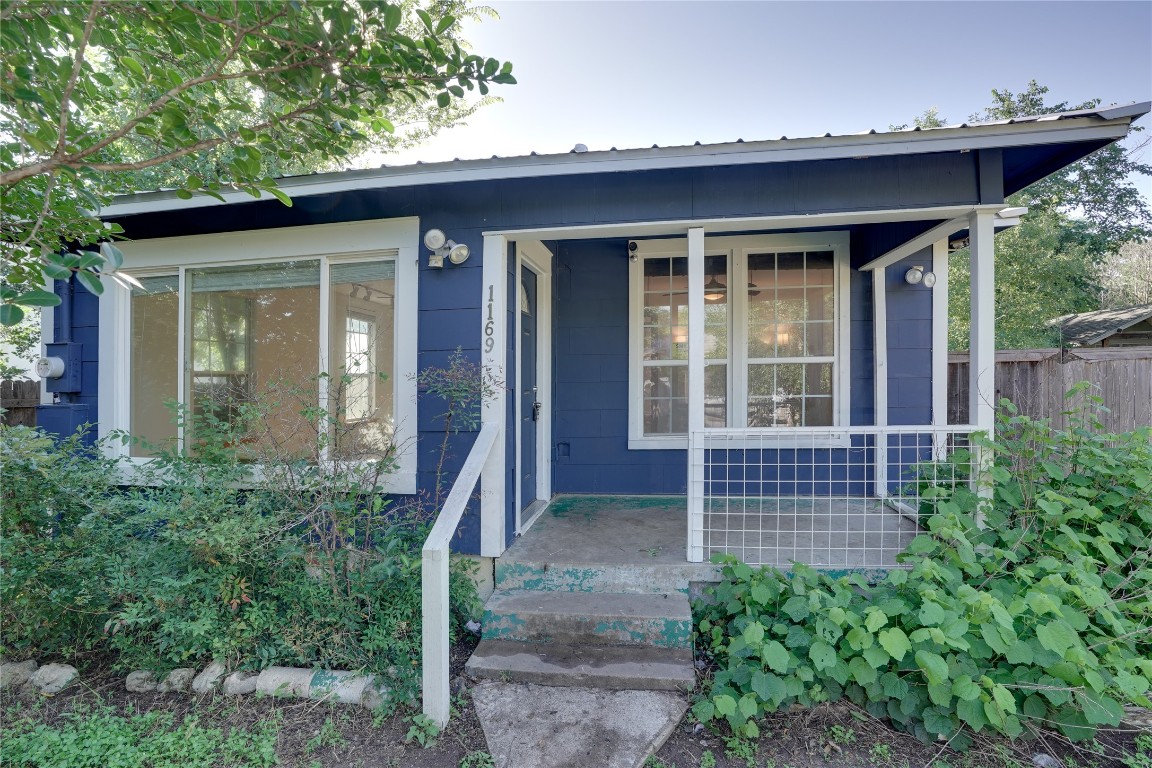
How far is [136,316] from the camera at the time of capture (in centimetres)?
417

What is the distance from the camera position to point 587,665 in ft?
8.44

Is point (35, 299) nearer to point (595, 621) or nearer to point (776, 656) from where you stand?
point (595, 621)

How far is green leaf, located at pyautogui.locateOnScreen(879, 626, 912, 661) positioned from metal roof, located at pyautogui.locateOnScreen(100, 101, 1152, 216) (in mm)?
2309

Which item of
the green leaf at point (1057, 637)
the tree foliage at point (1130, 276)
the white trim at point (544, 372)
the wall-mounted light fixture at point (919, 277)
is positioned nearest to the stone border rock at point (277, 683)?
the white trim at point (544, 372)

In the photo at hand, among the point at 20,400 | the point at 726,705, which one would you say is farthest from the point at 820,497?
the point at 20,400

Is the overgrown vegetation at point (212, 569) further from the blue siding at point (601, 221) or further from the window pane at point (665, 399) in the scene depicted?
the window pane at point (665, 399)

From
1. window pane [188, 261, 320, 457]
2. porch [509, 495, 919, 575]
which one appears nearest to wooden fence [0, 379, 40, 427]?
window pane [188, 261, 320, 457]

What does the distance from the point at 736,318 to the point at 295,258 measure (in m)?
3.44

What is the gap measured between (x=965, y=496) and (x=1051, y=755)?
1107 millimetres

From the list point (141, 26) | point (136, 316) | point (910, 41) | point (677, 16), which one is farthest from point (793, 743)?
point (910, 41)

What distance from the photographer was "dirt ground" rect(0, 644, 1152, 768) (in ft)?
6.93

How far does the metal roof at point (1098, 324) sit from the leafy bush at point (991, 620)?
9.22 meters

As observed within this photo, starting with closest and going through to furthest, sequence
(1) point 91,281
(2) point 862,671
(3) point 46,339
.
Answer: (1) point 91,281
(2) point 862,671
(3) point 46,339

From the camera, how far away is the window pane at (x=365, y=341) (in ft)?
11.6
